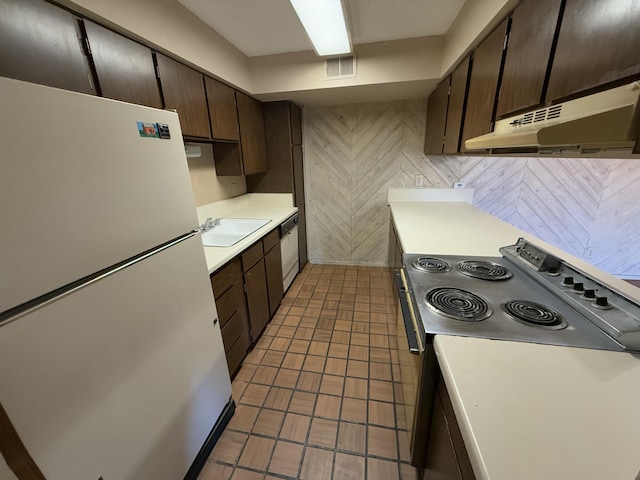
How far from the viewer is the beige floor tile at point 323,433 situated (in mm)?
1475

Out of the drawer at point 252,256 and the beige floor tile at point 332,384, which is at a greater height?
the drawer at point 252,256

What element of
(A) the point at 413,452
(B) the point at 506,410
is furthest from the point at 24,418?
(A) the point at 413,452

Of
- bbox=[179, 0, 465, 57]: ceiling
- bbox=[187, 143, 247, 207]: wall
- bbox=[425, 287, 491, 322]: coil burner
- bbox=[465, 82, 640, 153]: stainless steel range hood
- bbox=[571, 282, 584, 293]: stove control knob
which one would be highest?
bbox=[179, 0, 465, 57]: ceiling

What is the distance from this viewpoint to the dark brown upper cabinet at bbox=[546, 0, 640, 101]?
0.69m

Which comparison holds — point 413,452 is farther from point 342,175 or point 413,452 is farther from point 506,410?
point 342,175

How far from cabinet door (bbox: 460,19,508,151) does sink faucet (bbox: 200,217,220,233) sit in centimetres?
217

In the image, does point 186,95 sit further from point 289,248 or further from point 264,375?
point 264,375

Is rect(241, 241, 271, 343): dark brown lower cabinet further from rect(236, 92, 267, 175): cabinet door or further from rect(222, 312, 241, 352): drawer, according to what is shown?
rect(236, 92, 267, 175): cabinet door

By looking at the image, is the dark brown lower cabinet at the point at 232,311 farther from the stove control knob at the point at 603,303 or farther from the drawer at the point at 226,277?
the stove control knob at the point at 603,303

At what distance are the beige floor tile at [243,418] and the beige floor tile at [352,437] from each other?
1.76 feet

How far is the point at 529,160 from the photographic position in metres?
2.95

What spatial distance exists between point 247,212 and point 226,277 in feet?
4.79

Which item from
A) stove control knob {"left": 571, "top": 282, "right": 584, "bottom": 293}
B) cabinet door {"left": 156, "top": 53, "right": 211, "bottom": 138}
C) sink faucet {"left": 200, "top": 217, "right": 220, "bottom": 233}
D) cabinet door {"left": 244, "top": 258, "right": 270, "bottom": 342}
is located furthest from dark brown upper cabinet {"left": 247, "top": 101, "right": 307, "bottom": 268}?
stove control knob {"left": 571, "top": 282, "right": 584, "bottom": 293}

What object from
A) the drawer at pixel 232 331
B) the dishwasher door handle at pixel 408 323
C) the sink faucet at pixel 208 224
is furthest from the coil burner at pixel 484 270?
the sink faucet at pixel 208 224
